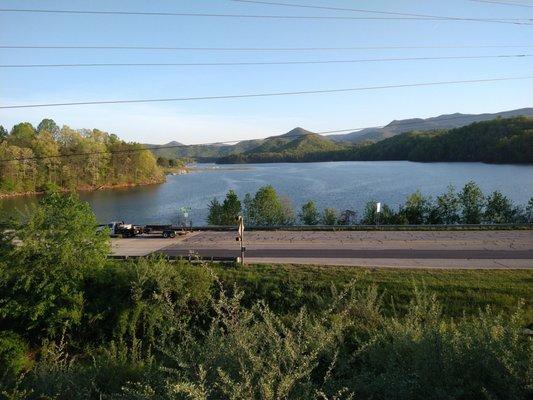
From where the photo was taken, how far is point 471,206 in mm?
25172

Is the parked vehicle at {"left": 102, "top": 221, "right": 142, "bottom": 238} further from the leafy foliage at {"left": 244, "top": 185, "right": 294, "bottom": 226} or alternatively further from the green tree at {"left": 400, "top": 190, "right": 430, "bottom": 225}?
the green tree at {"left": 400, "top": 190, "right": 430, "bottom": 225}

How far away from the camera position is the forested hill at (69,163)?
218ft

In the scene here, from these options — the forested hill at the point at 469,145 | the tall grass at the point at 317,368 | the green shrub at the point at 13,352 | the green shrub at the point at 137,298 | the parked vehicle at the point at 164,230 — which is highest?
the forested hill at the point at 469,145

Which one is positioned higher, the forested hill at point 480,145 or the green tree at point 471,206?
the forested hill at point 480,145

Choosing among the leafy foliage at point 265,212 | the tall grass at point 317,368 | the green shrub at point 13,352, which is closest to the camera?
the tall grass at point 317,368

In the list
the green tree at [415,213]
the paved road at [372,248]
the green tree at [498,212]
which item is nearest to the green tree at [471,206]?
the green tree at [498,212]

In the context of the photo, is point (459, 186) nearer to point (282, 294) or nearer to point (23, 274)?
point (282, 294)

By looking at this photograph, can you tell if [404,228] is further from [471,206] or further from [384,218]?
[471,206]

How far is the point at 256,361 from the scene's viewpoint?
13.9 feet

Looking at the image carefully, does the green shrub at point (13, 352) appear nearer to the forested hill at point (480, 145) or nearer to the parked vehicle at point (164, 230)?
the parked vehicle at point (164, 230)

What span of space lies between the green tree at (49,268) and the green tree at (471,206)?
20.0m

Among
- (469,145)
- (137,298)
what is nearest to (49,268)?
(137,298)

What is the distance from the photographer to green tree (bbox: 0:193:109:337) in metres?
13.6

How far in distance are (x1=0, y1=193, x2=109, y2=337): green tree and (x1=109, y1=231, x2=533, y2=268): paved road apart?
408 centimetres
